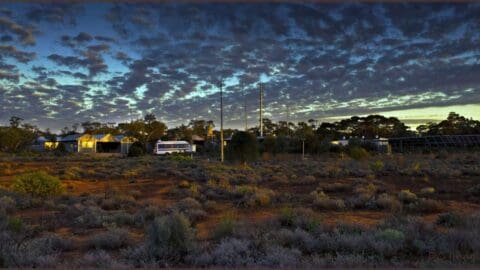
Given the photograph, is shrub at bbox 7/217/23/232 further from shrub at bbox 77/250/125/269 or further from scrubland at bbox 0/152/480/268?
shrub at bbox 77/250/125/269

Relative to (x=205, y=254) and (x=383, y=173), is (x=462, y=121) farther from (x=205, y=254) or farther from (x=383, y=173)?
(x=205, y=254)

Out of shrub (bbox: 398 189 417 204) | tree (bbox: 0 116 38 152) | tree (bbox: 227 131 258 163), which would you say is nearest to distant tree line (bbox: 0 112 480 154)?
tree (bbox: 0 116 38 152)

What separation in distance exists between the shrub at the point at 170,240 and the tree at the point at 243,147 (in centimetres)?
2513

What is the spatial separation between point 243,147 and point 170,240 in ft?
85.5

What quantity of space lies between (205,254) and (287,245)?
1.81 meters

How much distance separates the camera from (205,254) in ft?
19.6

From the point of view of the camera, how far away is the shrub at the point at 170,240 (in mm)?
6152

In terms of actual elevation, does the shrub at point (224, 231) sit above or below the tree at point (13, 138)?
below

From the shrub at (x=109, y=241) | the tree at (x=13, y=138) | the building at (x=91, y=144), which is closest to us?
the shrub at (x=109, y=241)

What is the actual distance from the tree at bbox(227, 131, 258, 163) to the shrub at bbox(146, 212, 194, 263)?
25.1 m

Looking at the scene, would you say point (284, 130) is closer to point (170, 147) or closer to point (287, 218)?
point (170, 147)

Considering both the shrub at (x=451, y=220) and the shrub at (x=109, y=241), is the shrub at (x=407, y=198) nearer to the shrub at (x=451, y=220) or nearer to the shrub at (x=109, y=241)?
the shrub at (x=451, y=220)

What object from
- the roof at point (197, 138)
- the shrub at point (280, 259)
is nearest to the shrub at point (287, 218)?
the shrub at point (280, 259)

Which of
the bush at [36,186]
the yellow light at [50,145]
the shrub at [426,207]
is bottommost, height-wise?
the shrub at [426,207]
